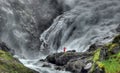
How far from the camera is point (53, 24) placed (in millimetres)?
48781

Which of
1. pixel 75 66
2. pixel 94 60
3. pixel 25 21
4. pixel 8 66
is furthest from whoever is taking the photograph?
pixel 25 21

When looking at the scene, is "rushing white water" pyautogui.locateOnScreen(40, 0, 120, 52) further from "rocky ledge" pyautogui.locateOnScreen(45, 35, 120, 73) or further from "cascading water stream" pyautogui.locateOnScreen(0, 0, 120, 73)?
"rocky ledge" pyautogui.locateOnScreen(45, 35, 120, 73)

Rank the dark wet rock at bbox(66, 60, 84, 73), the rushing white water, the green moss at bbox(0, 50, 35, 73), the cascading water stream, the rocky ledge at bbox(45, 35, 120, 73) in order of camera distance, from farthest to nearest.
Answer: the cascading water stream, the rushing white water, the dark wet rock at bbox(66, 60, 84, 73), the green moss at bbox(0, 50, 35, 73), the rocky ledge at bbox(45, 35, 120, 73)

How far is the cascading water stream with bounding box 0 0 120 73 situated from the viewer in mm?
43125

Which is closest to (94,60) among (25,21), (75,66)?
(75,66)

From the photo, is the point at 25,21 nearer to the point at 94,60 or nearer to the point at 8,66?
the point at 8,66

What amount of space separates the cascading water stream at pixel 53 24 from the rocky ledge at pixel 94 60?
10426 mm

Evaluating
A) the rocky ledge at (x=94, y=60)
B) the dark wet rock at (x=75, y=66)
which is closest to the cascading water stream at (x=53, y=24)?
the rocky ledge at (x=94, y=60)

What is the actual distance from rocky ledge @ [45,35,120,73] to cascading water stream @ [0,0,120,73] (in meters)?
10.4

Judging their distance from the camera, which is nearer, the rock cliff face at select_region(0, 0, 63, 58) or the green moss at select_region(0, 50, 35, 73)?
the green moss at select_region(0, 50, 35, 73)

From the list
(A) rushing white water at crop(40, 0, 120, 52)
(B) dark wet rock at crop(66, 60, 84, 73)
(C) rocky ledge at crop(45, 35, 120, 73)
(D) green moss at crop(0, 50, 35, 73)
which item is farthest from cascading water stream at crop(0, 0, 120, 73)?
(D) green moss at crop(0, 50, 35, 73)

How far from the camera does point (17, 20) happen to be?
4891 cm

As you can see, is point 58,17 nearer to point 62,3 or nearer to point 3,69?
point 62,3

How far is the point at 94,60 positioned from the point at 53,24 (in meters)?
31.8
